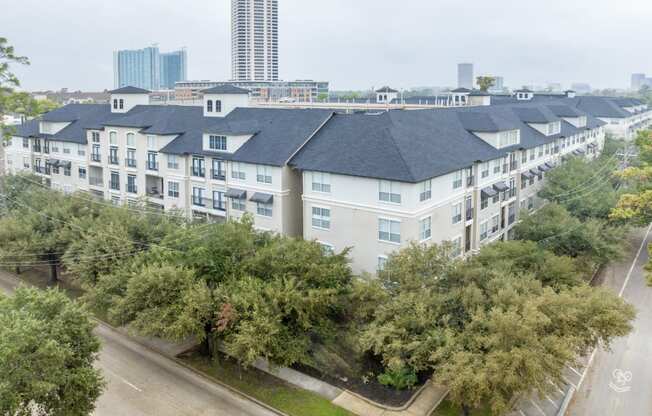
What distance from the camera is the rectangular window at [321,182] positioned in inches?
1532

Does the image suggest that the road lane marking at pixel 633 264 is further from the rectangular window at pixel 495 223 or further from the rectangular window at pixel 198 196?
the rectangular window at pixel 198 196

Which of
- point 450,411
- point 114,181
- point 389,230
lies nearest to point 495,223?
point 389,230

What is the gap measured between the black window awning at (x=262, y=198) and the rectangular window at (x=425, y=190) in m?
11.4

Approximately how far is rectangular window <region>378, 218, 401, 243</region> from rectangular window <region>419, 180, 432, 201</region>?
2.28 metres

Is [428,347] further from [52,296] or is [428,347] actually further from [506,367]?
[52,296]

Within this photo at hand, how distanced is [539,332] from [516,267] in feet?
30.7

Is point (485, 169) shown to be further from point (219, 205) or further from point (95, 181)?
point (95, 181)

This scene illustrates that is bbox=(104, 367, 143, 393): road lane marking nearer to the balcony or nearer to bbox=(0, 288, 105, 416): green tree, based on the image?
bbox=(0, 288, 105, 416): green tree

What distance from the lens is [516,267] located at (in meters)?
33.1

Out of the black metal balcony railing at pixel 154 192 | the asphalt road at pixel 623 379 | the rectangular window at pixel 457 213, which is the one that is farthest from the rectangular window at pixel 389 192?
the black metal balcony railing at pixel 154 192

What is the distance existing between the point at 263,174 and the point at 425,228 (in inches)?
506

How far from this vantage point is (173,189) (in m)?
50.7

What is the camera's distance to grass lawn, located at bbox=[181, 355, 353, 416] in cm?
2684

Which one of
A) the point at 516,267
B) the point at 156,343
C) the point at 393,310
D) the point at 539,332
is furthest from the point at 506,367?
the point at 156,343
